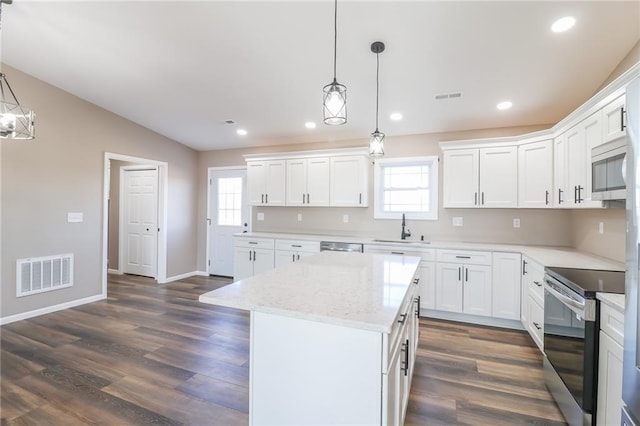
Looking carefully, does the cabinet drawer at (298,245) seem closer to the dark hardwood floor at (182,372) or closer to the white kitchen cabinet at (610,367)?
the dark hardwood floor at (182,372)

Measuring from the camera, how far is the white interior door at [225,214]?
6047mm

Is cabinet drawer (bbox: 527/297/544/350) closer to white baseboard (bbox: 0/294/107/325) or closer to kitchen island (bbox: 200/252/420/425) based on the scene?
kitchen island (bbox: 200/252/420/425)

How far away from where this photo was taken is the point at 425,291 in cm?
397

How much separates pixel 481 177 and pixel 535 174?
57cm

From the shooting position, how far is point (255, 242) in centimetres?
494

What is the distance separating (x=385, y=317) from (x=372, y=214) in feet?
11.8

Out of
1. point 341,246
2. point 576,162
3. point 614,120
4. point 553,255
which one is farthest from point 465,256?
point 614,120

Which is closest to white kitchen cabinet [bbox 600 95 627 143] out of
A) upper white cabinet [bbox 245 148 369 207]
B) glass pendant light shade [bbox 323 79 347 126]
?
glass pendant light shade [bbox 323 79 347 126]

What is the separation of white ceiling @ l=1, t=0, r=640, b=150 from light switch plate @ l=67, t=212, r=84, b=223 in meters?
1.48

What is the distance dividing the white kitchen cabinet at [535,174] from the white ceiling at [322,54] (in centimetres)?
50

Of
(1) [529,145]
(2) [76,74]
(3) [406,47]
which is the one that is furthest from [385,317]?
(2) [76,74]

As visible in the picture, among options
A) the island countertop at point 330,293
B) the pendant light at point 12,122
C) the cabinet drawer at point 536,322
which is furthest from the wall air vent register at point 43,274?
the cabinet drawer at point 536,322

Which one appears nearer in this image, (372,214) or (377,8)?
Result: (377,8)

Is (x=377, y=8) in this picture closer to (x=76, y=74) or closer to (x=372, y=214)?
(x=372, y=214)
